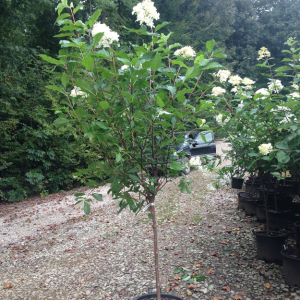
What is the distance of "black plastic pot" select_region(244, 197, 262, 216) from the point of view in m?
4.41

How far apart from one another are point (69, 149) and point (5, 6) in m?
4.14

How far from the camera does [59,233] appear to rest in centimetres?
482

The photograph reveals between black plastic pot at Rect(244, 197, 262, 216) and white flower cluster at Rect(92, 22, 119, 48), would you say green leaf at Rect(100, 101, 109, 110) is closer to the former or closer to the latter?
white flower cluster at Rect(92, 22, 119, 48)

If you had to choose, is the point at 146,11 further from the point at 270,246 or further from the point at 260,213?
the point at 260,213

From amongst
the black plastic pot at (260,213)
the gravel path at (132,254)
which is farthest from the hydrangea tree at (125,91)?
the black plastic pot at (260,213)

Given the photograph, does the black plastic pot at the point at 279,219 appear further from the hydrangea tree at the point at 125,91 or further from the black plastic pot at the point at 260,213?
the hydrangea tree at the point at 125,91

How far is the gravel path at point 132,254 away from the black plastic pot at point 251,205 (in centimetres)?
14

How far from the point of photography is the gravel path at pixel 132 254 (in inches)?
107

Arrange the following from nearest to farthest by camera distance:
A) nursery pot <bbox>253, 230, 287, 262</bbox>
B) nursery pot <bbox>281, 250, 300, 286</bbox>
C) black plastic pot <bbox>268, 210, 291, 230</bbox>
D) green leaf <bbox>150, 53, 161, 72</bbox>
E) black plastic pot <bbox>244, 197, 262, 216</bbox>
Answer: green leaf <bbox>150, 53, 161, 72</bbox>, nursery pot <bbox>281, 250, 300, 286</bbox>, nursery pot <bbox>253, 230, 287, 262</bbox>, black plastic pot <bbox>268, 210, 291, 230</bbox>, black plastic pot <bbox>244, 197, 262, 216</bbox>

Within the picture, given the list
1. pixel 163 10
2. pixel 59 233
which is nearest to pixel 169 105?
pixel 59 233

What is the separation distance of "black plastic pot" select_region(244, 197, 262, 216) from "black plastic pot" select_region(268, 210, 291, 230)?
70 centimetres

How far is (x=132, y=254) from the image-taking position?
3600 millimetres

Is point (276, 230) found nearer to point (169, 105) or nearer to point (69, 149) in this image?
point (169, 105)

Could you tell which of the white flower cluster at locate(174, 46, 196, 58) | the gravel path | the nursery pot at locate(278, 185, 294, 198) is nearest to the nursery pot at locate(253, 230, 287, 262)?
the gravel path
